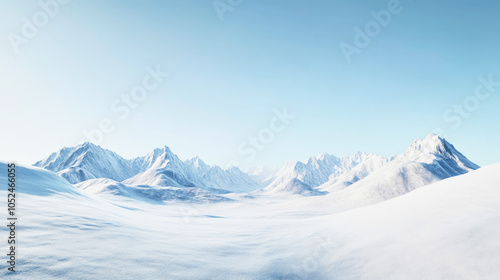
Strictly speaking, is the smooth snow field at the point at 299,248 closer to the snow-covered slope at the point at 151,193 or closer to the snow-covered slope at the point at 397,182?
the snow-covered slope at the point at 397,182

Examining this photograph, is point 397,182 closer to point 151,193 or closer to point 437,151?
point 437,151

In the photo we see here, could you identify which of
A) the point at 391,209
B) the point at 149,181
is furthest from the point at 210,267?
the point at 149,181

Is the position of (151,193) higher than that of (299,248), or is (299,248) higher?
(299,248)

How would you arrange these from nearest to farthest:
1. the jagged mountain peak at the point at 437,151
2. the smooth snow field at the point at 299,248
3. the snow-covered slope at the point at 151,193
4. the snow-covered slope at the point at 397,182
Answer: the smooth snow field at the point at 299,248 → the snow-covered slope at the point at 397,182 → the snow-covered slope at the point at 151,193 → the jagged mountain peak at the point at 437,151

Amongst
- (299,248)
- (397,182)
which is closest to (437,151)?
(397,182)

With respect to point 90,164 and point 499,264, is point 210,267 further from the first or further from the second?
point 90,164

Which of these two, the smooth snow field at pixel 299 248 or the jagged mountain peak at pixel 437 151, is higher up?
the jagged mountain peak at pixel 437 151

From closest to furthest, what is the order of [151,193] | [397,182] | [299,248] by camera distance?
[299,248]
[397,182]
[151,193]

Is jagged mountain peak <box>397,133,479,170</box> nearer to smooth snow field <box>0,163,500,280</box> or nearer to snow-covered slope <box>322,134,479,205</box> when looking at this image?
snow-covered slope <box>322,134,479,205</box>

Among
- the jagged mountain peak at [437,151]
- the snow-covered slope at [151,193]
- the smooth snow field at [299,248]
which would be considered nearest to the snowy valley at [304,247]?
the smooth snow field at [299,248]

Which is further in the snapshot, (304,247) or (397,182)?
(397,182)

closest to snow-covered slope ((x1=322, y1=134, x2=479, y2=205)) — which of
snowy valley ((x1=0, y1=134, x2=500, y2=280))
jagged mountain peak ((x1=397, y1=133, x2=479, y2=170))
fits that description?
jagged mountain peak ((x1=397, y1=133, x2=479, y2=170))
